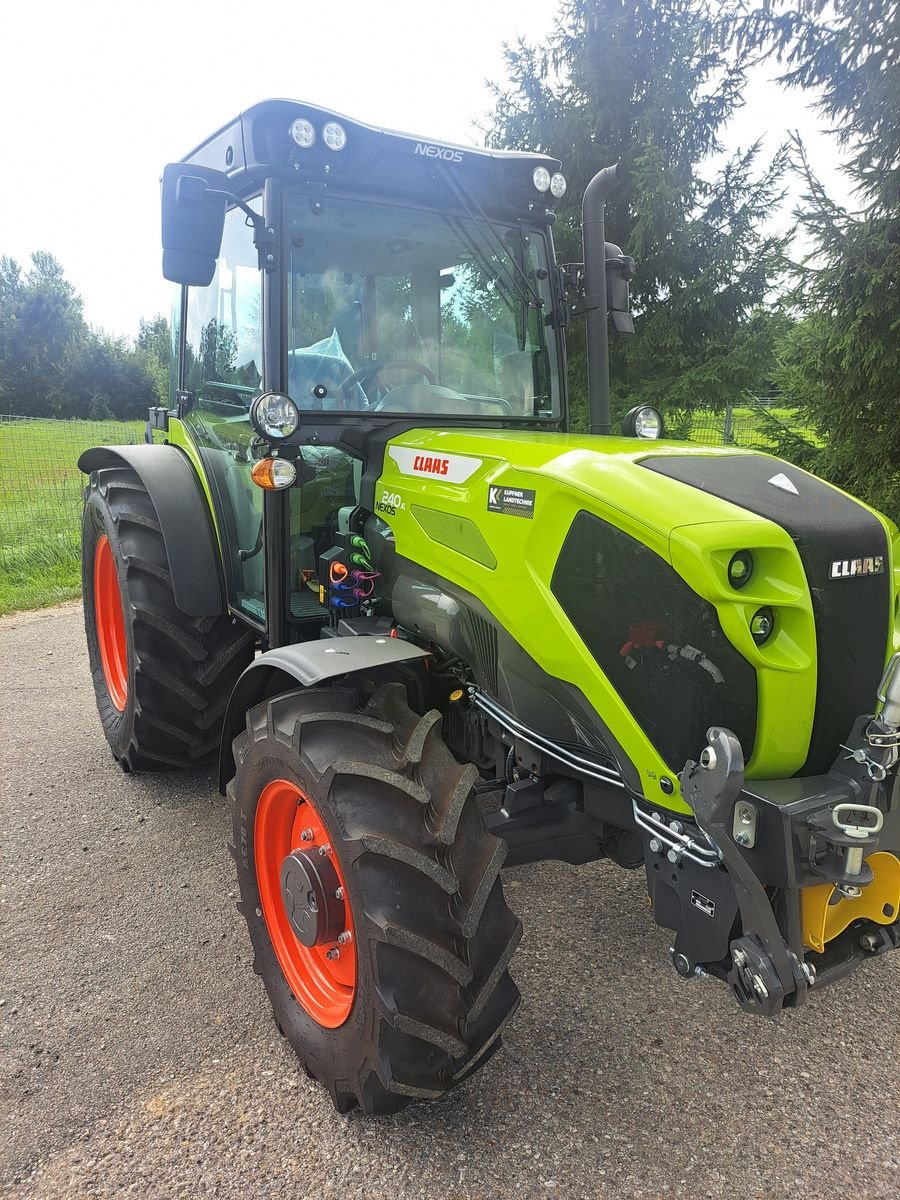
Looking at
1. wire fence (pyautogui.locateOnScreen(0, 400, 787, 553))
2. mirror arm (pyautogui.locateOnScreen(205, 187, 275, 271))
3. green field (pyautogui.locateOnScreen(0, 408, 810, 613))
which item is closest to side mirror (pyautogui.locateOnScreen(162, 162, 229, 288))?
mirror arm (pyautogui.locateOnScreen(205, 187, 275, 271))

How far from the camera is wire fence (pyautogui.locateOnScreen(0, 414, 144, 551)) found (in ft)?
31.4

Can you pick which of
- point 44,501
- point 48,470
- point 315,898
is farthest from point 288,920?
point 48,470

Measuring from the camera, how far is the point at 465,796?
81.4 inches

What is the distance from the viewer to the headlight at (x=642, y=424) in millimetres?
3178

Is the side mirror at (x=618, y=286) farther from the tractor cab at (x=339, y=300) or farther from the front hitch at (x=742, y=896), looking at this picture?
the front hitch at (x=742, y=896)

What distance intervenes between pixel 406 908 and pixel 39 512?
30.9 ft

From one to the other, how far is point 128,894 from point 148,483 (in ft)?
5.28

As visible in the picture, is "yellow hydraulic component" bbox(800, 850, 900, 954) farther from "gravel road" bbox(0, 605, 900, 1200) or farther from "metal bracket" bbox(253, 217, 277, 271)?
"metal bracket" bbox(253, 217, 277, 271)

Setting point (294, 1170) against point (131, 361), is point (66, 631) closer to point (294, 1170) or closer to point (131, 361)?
point (294, 1170)

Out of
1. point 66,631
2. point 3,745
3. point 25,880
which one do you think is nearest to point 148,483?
point 25,880

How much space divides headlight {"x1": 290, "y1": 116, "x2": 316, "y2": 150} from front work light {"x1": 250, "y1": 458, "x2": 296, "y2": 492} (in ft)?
3.08

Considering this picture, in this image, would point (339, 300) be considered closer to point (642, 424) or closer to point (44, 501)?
point (642, 424)

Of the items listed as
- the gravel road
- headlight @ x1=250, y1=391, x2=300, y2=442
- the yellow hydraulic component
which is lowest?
the gravel road

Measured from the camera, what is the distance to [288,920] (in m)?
2.40
